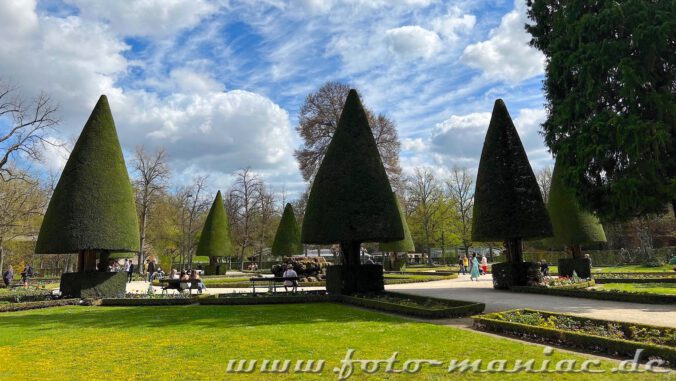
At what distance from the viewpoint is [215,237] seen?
38062mm

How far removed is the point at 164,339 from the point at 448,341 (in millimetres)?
5702

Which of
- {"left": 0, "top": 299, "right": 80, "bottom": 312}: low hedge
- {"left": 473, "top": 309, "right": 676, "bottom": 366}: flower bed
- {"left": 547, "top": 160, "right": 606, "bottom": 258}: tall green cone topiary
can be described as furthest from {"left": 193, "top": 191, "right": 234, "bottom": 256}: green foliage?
{"left": 473, "top": 309, "right": 676, "bottom": 366}: flower bed

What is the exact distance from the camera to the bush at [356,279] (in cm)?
1631

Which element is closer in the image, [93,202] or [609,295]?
[609,295]

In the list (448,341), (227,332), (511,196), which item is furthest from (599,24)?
(227,332)

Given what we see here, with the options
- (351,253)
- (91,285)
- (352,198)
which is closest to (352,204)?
(352,198)

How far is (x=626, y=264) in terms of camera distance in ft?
133

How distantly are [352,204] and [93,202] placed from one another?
10522 millimetres

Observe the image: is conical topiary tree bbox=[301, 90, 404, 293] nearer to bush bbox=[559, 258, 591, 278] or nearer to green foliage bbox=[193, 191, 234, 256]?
bush bbox=[559, 258, 591, 278]

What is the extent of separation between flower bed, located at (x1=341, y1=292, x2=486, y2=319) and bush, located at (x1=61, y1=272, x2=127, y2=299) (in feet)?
31.3

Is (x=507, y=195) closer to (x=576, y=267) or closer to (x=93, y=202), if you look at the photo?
(x=576, y=267)

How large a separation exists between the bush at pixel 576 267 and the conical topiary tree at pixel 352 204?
11.8m

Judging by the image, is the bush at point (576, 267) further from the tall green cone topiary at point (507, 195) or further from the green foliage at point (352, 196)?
the green foliage at point (352, 196)

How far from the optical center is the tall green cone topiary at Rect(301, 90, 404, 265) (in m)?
15.9
